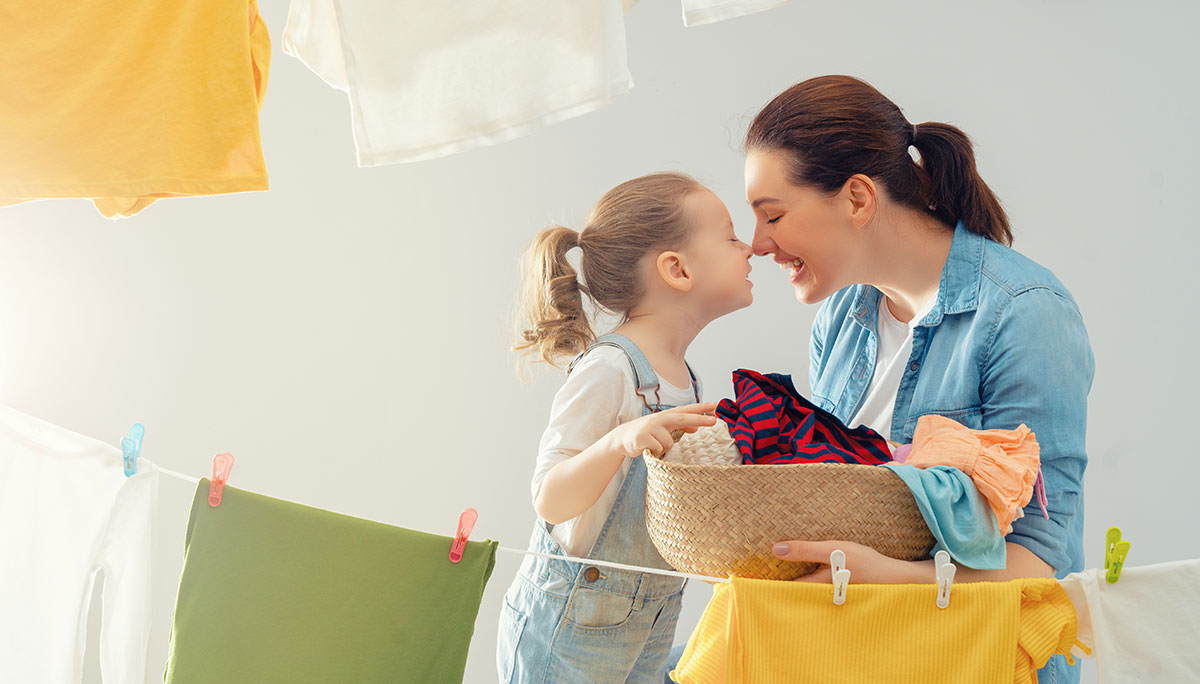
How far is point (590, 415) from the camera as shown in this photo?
3.60ft

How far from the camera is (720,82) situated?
1982 millimetres

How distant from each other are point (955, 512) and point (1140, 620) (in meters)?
0.21

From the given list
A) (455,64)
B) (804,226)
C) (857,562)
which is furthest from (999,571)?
(455,64)

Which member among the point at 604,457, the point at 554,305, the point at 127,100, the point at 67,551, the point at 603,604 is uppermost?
the point at 127,100

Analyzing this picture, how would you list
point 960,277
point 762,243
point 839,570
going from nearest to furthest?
1. point 839,570
2. point 960,277
3. point 762,243

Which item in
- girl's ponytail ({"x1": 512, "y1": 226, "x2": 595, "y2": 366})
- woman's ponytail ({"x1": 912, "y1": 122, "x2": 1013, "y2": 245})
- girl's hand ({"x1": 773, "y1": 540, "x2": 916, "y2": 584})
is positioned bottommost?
girl's hand ({"x1": 773, "y1": 540, "x2": 916, "y2": 584})

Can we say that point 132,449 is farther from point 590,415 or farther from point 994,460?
point 994,460

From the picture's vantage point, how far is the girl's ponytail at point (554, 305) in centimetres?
130

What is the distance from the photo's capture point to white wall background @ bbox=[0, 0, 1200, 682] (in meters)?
1.90

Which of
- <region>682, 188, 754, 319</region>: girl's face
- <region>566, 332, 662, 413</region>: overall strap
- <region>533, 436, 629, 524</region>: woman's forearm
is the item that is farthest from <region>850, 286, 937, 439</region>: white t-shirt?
<region>533, 436, 629, 524</region>: woman's forearm

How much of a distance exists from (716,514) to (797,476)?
0.27ft

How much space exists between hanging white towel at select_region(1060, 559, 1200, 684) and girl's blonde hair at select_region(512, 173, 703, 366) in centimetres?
66

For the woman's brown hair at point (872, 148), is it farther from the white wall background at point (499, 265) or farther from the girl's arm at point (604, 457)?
the white wall background at point (499, 265)

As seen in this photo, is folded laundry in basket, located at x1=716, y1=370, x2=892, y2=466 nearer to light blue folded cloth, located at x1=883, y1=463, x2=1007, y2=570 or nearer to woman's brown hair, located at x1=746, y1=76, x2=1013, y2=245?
light blue folded cloth, located at x1=883, y1=463, x2=1007, y2=570
